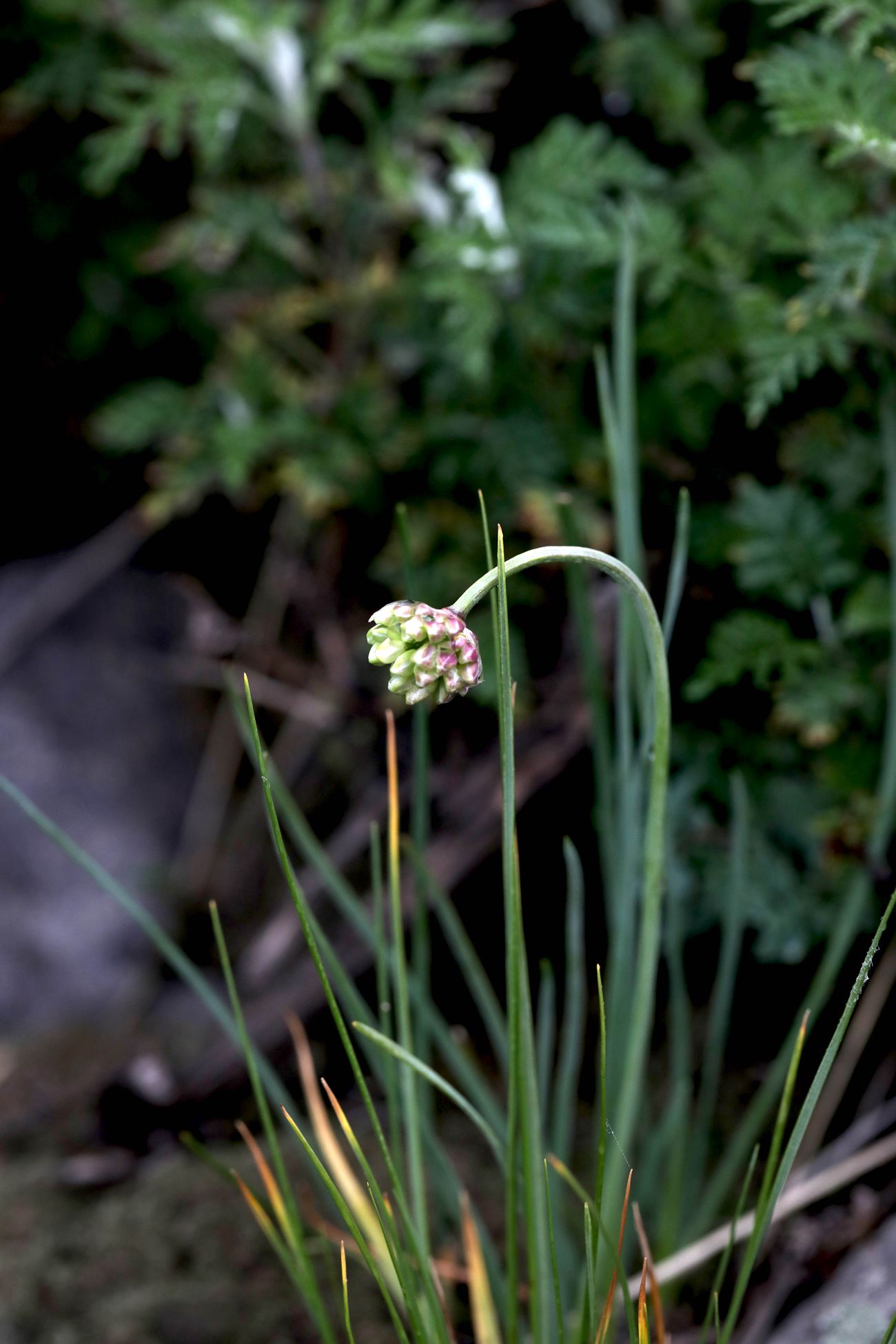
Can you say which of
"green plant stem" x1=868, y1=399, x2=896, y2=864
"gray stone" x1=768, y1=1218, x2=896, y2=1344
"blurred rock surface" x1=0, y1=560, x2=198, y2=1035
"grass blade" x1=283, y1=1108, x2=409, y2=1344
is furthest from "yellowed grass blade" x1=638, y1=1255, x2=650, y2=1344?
"blurred rock surface" x1=0, y1=560, x2=198, y2=1035

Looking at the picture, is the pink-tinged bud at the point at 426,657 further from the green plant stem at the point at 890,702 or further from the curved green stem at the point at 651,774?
the green plant stem at the point at 890,702

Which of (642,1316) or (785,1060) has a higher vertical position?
(642,1316)

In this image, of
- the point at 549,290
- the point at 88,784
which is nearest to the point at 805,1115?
the point at 549,290

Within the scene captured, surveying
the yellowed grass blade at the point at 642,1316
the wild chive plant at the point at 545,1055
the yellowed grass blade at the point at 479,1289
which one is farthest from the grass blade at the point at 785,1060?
the yellowed grass blade at the point at 642,1316

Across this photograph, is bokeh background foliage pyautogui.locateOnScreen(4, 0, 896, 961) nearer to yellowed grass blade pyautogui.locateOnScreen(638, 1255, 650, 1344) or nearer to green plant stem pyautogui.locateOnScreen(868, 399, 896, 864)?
green plant stem pyautogui.locateOnScreen(868, 399, 896, 864)

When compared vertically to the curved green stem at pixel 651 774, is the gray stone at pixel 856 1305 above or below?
below

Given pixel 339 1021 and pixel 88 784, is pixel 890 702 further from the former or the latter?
pixel 88 784
